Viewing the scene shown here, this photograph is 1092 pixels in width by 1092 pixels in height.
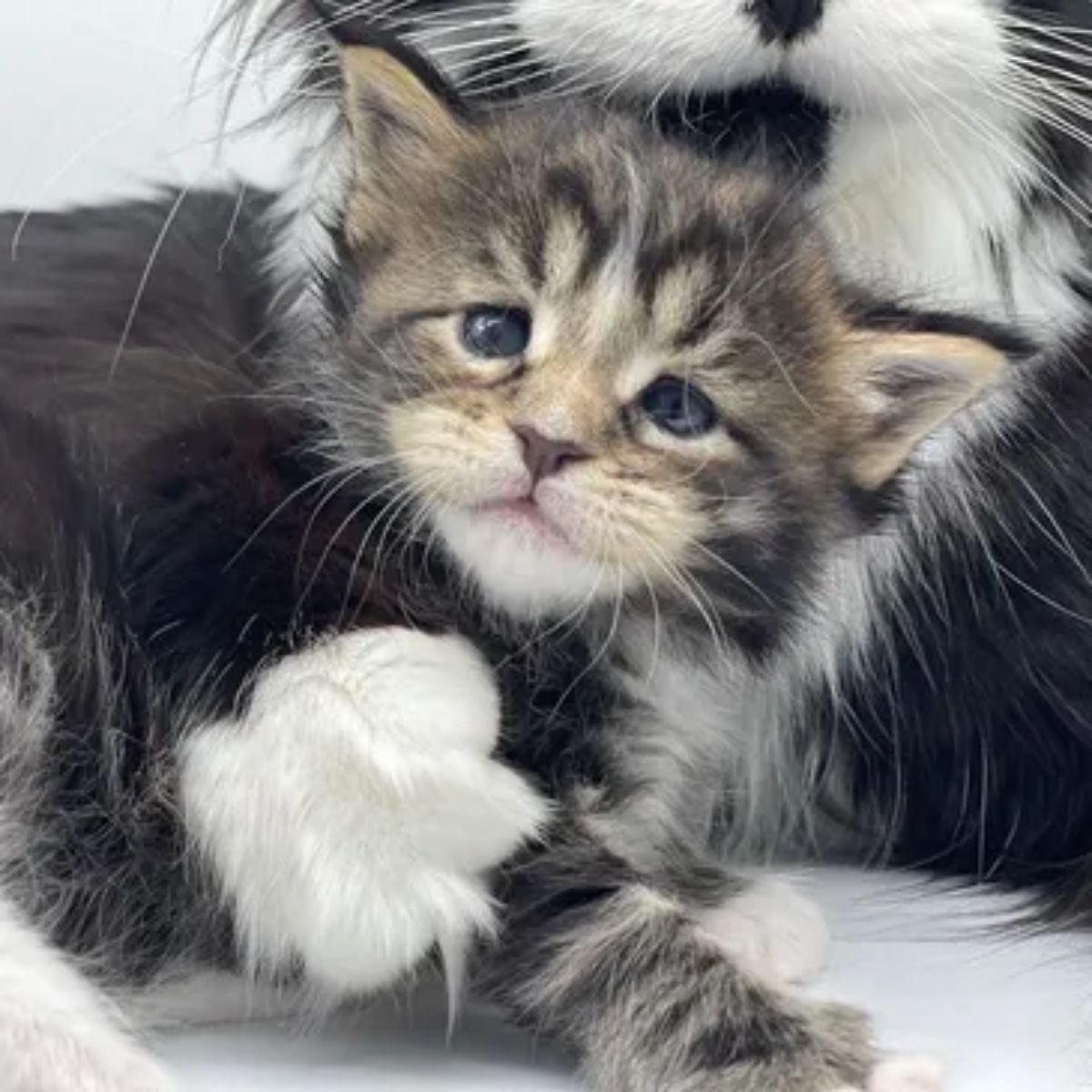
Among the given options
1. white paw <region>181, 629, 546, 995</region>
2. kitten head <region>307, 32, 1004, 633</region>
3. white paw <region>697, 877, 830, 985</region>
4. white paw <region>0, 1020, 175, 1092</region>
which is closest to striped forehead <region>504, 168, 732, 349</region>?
kitten head <region>307, 32, 1004, 633</region>

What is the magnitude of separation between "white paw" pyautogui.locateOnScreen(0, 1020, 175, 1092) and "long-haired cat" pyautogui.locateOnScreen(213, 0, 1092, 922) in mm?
502

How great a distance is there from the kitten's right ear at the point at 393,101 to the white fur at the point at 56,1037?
0.52m

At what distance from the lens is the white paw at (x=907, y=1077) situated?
55.8 inches

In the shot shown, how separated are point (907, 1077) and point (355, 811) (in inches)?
12.7

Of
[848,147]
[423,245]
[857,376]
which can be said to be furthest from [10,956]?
[848,147]

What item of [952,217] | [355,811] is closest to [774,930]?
[355,811]

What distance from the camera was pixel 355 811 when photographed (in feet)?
4.73

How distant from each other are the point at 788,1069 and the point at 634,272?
44 cm

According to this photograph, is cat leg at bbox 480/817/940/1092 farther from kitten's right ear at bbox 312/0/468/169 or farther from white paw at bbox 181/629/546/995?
kitten's right ear at bbox 312/0/468/169

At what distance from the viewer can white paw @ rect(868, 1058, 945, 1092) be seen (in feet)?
4.65

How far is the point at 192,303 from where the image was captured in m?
1.86

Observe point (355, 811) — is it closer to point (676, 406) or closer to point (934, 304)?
point (676, 406)

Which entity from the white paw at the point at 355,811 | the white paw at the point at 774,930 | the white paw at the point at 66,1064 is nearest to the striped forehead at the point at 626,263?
the white paw at the point at 355,811

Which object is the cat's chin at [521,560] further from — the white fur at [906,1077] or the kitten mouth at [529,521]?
the white fur at [906,1077]
